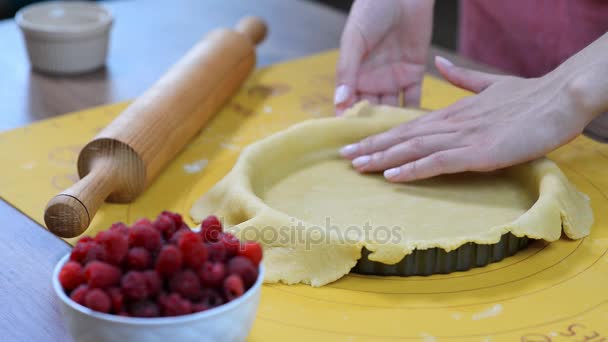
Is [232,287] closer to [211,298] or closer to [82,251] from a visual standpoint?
[211,298]

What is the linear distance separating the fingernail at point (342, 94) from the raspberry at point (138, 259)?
0.82 meters

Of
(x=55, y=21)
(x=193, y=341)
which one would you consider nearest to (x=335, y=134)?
(x=193, y=341)

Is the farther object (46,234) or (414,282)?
(46,234)

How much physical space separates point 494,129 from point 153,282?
2.32 feet

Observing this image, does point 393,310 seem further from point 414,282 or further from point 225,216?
point 225,216

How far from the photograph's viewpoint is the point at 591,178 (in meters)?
1.32

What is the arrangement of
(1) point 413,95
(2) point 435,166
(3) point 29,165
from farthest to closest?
(1) point 413,95 < (3) point 29,165 < (2) point 435,166

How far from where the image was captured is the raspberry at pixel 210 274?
71cm

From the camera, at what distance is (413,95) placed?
1575 millimetres

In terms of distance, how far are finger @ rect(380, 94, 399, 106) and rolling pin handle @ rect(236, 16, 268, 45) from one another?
426 millimetres

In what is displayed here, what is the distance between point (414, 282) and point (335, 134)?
42cm

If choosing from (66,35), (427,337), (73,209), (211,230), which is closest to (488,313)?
(427,337)

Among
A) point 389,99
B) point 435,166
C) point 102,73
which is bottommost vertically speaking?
point 102,73

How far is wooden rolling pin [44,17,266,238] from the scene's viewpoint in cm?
109
